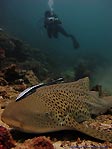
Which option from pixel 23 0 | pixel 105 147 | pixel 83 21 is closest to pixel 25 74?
pixel 105 147

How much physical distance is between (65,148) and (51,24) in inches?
641

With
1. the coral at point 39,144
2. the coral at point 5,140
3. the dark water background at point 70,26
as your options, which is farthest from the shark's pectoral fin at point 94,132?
the dark water background at point 70,26

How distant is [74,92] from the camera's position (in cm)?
570

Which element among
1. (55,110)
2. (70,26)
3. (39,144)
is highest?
(70,26)

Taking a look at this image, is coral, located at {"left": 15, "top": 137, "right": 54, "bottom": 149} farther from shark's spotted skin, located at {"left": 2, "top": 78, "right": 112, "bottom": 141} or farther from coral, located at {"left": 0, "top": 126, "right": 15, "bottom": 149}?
shark's spotted skin, located at {"left": 2, "top": 78, "right": 112, "bottom": 141}

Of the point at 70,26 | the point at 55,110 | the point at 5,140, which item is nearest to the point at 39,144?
the point at 5,140

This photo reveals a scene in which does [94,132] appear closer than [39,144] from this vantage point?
No

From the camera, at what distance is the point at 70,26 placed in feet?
461

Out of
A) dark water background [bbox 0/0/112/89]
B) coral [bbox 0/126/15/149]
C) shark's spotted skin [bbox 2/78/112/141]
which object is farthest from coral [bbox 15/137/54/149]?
dark water background [bbox 0/0/112/89]

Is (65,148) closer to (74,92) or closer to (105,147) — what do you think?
(105,147)

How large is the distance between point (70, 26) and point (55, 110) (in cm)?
13806

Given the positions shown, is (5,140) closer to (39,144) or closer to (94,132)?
(39,144)

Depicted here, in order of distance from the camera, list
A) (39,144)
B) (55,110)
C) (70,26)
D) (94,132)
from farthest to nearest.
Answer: (70,26)
(55,110)
(94,132)
(39,144)

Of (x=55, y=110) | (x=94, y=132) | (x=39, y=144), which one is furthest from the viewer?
(x=55, y=110)
